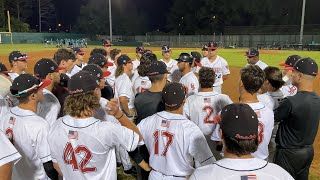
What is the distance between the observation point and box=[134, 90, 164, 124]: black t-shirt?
16.3 feet

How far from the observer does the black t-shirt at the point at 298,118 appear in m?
4.28

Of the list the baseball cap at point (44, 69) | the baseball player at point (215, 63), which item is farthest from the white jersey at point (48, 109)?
the baseball player at point (215, 63)

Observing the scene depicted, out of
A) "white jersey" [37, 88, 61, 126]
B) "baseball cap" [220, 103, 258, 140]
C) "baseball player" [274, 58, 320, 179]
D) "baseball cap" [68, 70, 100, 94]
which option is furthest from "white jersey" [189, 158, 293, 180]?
"white jersey" [37, 88, 61, 126]

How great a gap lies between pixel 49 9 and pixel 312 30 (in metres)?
87.0

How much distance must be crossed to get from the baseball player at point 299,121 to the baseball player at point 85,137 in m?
2.19

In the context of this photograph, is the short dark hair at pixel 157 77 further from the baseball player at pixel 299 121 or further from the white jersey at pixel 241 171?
the white jersey at pixel 241 171

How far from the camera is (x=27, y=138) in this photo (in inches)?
141

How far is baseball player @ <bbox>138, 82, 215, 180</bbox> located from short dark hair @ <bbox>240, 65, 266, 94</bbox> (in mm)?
942

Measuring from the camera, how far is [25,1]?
97.7m

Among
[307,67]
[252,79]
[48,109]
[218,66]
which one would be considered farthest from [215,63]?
[48,109]

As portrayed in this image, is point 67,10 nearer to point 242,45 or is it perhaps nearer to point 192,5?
point 192,5

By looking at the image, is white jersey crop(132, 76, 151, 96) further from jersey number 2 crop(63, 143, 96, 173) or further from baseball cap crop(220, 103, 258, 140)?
baseball cap crop(220, 103, 258, 140)

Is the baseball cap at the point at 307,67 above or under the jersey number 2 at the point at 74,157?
above

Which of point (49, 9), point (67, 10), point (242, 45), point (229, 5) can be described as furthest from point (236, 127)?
point (67, 10)
